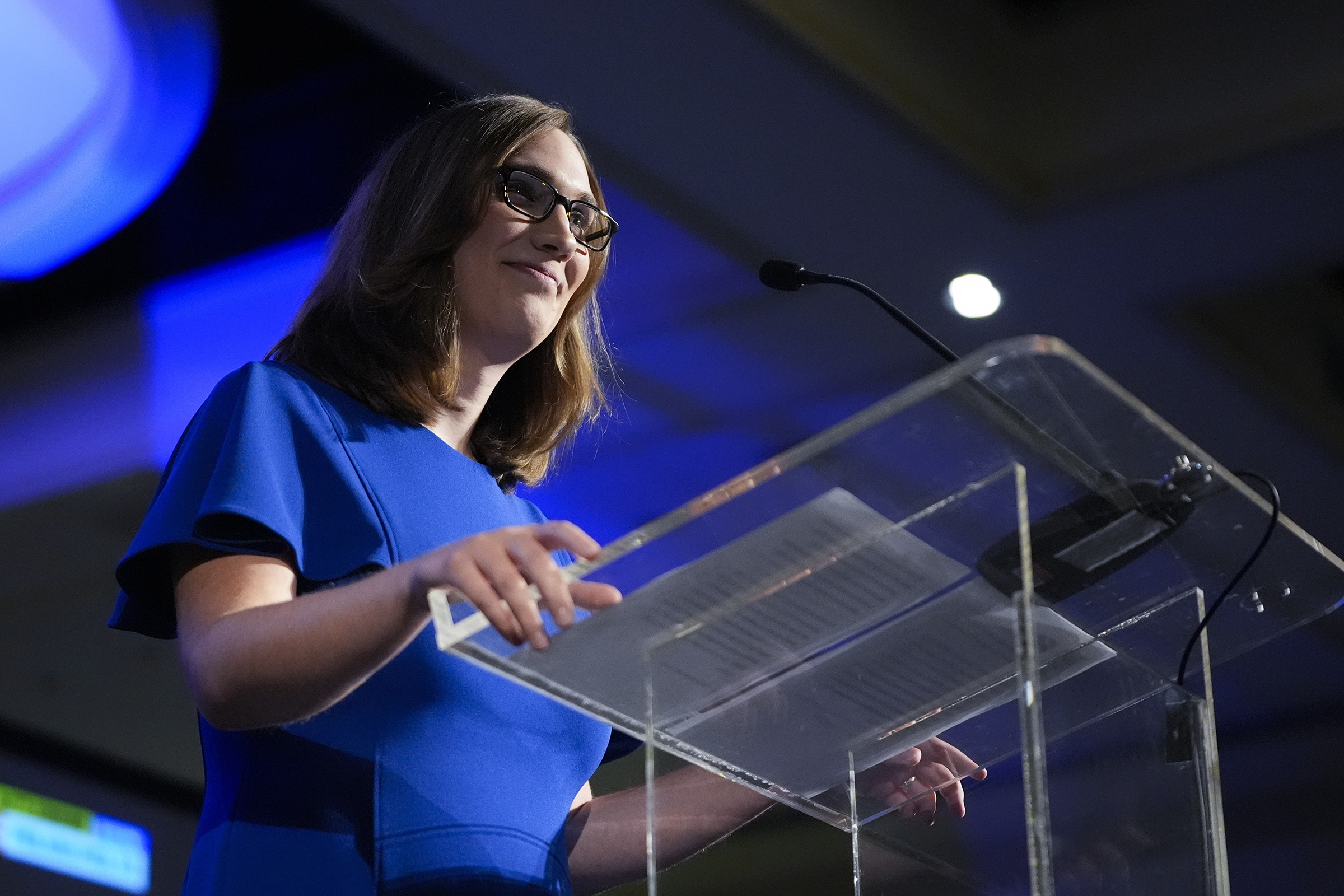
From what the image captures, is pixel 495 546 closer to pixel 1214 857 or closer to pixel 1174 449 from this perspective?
pixel 1174 449

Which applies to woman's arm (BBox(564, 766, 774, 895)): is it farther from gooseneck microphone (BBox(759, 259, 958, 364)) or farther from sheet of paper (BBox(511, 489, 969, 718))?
gooseneck microphone (BBox(759, 259, 958, 364))

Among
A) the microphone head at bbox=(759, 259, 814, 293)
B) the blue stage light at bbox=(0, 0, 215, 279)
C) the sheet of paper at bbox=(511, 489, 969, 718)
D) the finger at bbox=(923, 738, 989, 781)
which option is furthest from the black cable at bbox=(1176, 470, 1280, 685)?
the blue stage light at bbox=(0, 0, 215, 279)

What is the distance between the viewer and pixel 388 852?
1.22m

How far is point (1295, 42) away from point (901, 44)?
0.91 metres

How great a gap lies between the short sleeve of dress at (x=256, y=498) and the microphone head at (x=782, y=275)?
0.45 m

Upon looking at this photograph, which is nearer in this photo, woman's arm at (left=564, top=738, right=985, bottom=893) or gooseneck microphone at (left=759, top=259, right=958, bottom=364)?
woman's arm at (left=564, top=738, right=985, bottom=893)

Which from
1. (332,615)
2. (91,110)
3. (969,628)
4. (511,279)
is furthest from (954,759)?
(91,110)

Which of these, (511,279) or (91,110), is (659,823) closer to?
(511,279)

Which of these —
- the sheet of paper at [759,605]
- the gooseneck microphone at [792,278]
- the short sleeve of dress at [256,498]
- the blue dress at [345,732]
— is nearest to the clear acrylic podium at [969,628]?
the sheet of paper at [759,605]

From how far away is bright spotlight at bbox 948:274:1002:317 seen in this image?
4316 millimetres

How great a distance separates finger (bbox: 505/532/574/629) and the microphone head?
614 mm

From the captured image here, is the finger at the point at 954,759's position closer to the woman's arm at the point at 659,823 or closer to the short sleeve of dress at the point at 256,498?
the woman's arm at the point at 659,823

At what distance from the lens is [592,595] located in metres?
1.05

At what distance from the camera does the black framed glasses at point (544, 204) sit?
164 cm
